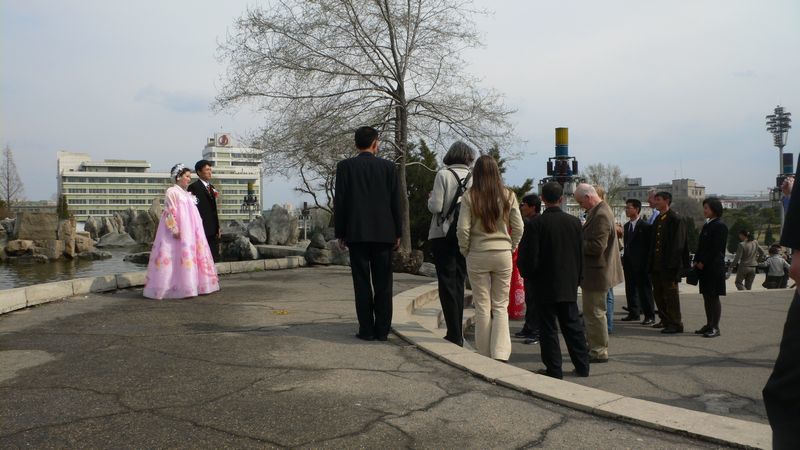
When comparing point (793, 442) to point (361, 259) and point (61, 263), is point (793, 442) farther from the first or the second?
point (61, 263)

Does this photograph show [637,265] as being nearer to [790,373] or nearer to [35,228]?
[790,373]

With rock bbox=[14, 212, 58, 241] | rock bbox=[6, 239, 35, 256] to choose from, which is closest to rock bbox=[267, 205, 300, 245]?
rock bbox=[14, 212, 58, 241]

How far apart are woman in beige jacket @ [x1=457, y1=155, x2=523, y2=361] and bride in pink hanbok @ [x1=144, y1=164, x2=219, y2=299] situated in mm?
4292

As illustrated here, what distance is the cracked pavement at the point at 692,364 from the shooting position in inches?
196

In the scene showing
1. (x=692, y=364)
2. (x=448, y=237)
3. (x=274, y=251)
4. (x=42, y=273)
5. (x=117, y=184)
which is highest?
(x=117, y=184)

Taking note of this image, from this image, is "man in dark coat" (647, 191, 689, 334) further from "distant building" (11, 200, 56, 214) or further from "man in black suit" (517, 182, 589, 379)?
"distant building" (11, 200, 56, 214)

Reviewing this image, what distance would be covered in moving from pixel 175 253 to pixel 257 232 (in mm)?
29864

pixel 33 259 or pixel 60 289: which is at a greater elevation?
pixel 60 289

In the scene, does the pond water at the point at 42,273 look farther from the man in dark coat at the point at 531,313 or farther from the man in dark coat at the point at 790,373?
the man in dark coat at the point at 790,373

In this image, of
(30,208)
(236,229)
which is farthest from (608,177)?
(30,208)

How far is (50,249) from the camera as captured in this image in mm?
29266

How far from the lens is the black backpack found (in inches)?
224

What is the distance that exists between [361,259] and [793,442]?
4306mm

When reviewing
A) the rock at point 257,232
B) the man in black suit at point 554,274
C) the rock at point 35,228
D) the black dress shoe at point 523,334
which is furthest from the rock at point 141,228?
the man in black suit at point 554,274
